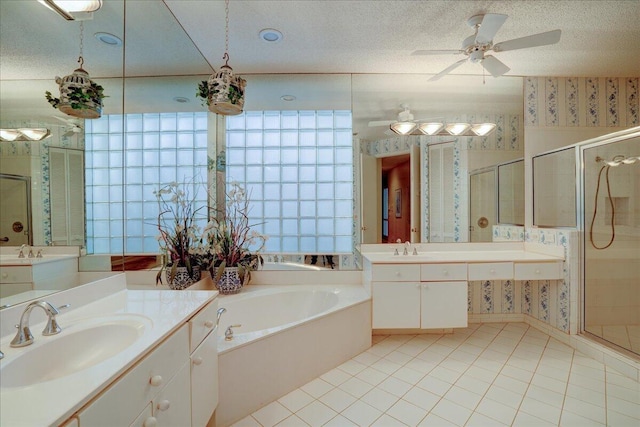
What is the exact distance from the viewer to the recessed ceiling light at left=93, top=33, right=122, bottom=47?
1351 mm

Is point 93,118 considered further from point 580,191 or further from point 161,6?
point 580,191

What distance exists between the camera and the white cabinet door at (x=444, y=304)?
2.22 m

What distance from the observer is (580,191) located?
2.37 metres

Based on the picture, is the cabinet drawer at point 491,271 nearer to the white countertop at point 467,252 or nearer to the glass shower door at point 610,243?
the white countertop at point 467,252

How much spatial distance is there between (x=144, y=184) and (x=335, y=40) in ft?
5.86

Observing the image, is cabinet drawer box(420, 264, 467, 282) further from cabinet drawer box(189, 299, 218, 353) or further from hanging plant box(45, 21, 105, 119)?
hanging plant box(45, 21, 105, 119)

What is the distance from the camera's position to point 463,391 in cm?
176

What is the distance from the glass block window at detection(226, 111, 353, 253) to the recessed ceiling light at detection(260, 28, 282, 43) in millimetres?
738

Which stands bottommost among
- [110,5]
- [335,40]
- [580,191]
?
[580,191]

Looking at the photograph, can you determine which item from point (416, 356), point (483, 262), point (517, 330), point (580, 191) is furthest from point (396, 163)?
point (517, 330)

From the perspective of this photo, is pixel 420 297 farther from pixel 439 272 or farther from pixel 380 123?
pixel 380 123

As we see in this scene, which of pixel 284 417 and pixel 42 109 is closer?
pixel 42 109

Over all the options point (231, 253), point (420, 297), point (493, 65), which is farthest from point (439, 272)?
point (231, 253)

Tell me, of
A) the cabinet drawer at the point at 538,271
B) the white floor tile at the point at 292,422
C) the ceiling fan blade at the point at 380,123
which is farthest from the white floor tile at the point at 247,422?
the ceiling fan blade at the point at 380,123
